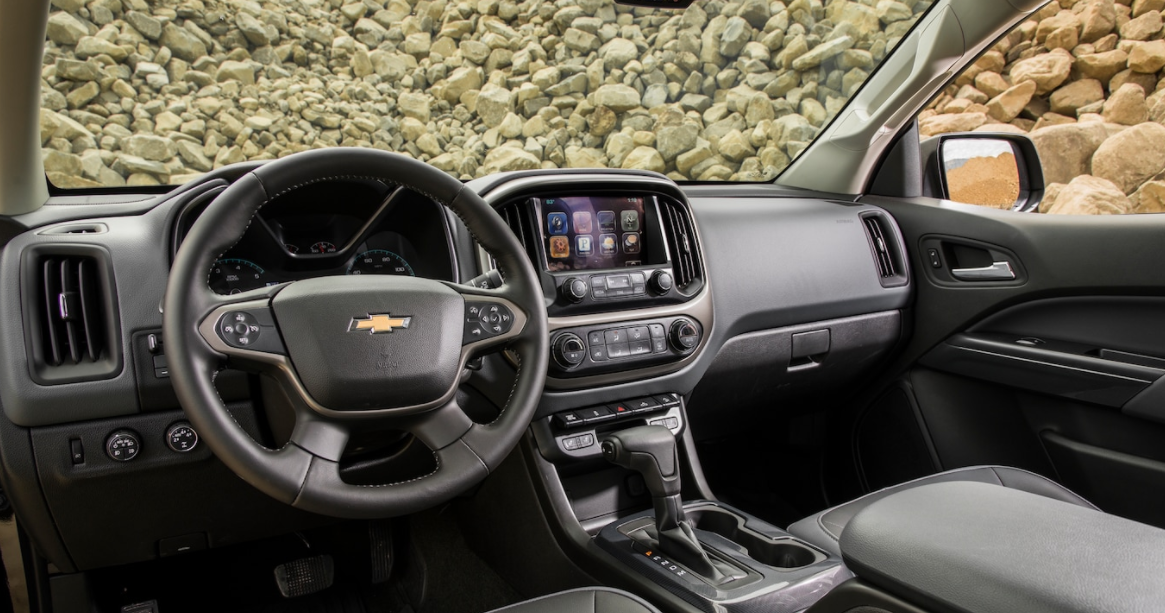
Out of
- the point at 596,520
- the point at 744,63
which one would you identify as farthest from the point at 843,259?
the point at 744,63

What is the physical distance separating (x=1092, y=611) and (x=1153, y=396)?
4.93 feet

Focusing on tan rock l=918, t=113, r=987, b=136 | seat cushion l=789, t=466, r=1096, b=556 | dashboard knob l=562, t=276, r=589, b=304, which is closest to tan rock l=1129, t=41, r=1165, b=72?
tan rock l=918, t=113, r=987, b=136

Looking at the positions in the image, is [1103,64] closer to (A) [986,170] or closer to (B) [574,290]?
(A) [986,170]

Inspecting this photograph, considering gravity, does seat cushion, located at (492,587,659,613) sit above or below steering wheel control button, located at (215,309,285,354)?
below

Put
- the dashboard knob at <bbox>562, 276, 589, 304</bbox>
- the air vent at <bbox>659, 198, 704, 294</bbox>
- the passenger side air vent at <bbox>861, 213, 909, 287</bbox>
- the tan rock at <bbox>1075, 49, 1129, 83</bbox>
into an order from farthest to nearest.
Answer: the tan rock at <bbox>1075, 49, 1129, 83</bbox>, the passenger side air vent at <bbox>861, 213, 909, 287</bbox>, the air vent at <bbox>659, 198, 704, 294</bbox>, the dashboard knob at <bbox>562, 276, 589, 304</bbox>

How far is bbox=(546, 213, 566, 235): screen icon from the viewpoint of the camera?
1767 millimetres

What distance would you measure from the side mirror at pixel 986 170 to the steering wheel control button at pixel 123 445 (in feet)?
7.86

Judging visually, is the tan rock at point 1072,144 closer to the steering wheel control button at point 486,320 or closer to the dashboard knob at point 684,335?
the dashboard knob at point 684,335

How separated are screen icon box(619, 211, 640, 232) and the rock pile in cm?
228

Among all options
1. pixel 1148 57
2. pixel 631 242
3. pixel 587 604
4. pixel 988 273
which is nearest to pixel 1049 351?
pixel 988 273

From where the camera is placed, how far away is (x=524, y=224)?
5.66 feet

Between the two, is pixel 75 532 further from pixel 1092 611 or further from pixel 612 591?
pixel 1092 611

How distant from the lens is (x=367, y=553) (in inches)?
83.0

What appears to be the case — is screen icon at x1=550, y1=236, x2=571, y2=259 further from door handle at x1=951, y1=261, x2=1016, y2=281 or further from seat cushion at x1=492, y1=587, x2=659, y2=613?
door handle at x1=951, y1=261, x2=1016, y2=281
